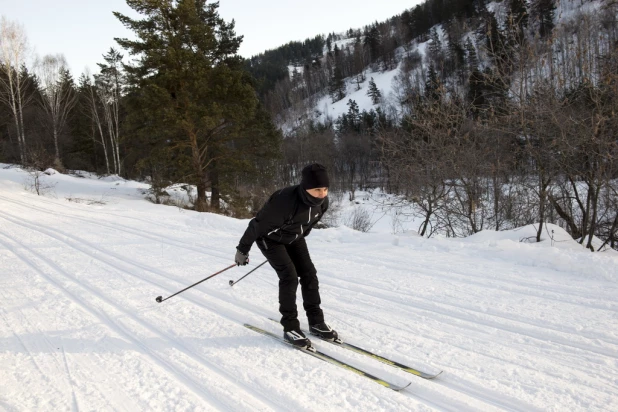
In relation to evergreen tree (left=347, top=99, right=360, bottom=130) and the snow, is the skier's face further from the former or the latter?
the snow

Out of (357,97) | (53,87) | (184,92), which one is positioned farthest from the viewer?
(357,97)

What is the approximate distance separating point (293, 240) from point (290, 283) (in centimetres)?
42

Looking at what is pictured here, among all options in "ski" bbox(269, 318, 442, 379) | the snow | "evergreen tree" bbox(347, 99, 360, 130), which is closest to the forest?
"ski" bbox(269, 318, 442, 379)

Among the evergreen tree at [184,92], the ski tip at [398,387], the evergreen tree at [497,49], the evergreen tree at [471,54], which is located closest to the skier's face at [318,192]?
the ski tip at [398,387]

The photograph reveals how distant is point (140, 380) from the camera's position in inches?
119

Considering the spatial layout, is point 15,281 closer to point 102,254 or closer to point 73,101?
point 102,254

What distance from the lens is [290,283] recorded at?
12.0ft

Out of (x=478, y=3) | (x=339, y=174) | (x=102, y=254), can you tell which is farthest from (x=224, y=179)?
(x=478, y=3)

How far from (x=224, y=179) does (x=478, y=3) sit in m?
84.7

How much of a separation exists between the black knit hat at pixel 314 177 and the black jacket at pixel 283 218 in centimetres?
15

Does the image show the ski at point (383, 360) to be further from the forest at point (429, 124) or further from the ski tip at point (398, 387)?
the forest at point (429, 124)

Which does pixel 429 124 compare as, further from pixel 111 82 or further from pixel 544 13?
pixel 111 82

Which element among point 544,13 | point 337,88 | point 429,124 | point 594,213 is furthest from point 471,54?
point 594,213

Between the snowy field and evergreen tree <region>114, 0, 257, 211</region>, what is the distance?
896cm
